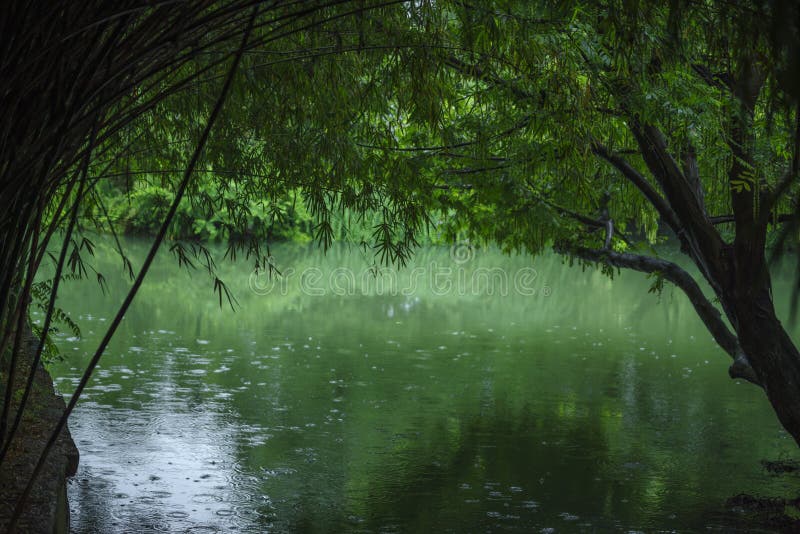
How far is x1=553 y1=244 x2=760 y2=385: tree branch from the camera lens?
723 cm

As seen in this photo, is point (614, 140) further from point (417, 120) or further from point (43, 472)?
point (43, 472)

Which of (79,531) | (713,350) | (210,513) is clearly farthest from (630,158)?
(713,350)

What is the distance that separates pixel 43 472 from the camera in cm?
449

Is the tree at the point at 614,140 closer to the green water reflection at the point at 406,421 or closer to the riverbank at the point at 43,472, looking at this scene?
the green water reflection at the point at 406,421

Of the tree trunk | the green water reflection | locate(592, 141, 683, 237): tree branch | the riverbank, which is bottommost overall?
the green water reflection

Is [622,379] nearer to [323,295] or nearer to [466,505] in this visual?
[466,505]

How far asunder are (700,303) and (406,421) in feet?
9.23

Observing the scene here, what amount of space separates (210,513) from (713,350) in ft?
30.9

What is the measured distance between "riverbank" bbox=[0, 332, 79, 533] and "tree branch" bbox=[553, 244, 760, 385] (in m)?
4.58

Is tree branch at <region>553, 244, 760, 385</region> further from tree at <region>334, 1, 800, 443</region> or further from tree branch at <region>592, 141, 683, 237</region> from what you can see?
tree branch at <region>592, 141, 683, 237</region>

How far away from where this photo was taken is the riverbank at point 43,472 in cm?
390

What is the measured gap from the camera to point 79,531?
5.62 metres

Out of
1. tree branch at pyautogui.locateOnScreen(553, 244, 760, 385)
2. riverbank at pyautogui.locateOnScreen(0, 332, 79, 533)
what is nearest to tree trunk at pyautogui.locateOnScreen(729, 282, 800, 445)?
tree branch at pyautogui.locateOnScreen(553, 244, 760, 385)

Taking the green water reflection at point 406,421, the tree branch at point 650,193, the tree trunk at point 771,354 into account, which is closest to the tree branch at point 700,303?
the tree trunk at point 771,354
